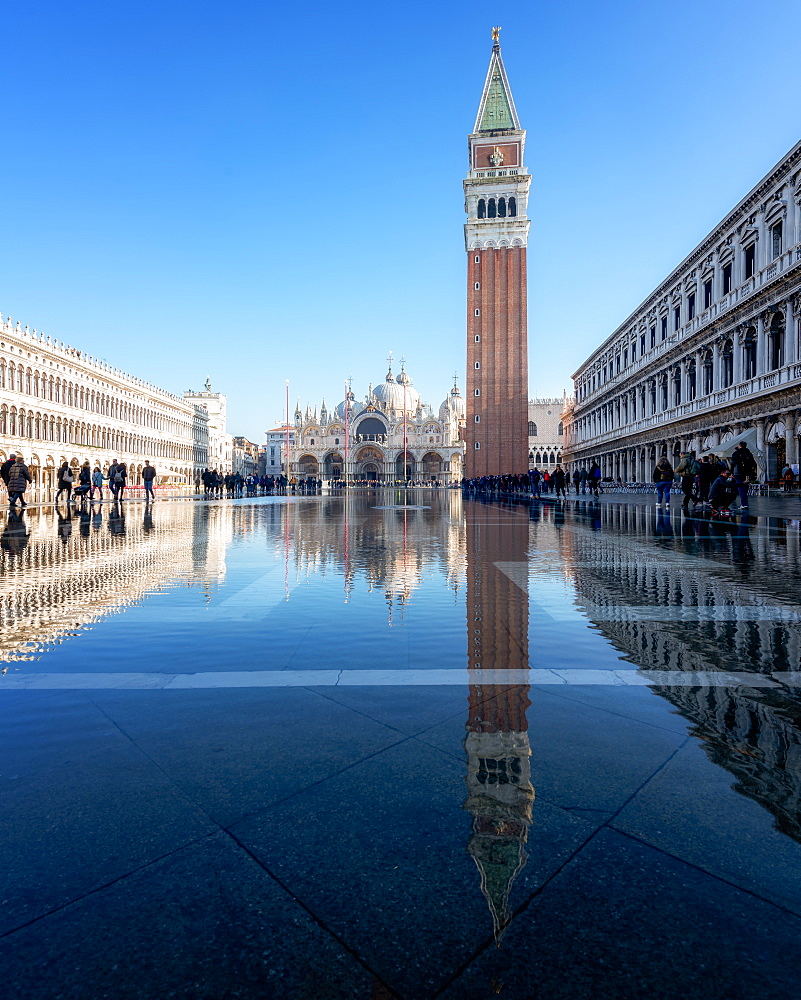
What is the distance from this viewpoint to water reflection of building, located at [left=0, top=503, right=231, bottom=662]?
4.76 m

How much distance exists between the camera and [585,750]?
252 cm

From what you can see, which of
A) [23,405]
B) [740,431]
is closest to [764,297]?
[740,431]

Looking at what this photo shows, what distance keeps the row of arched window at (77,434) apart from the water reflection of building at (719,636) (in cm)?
4881

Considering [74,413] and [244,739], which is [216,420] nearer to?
[74,413]

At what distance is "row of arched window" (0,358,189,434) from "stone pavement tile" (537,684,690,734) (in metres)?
51.4

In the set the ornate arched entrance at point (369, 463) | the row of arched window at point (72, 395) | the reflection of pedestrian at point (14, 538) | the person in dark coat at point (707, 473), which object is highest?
the row of arched window at point (72, 395)

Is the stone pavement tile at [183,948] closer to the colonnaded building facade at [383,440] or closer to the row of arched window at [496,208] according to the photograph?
the row of arched window at [496,208]

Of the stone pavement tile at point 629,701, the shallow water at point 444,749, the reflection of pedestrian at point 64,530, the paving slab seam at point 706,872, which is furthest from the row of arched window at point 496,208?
the paving slab seam at point 706,872

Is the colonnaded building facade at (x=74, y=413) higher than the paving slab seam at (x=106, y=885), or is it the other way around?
the colonnaded building facade at (x=74, y=413)

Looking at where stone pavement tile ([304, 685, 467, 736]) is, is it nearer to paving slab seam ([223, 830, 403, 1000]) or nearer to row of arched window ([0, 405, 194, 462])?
paving slab seam ([223, 830, 403, 1000])

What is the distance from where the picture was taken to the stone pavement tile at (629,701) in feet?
9.38

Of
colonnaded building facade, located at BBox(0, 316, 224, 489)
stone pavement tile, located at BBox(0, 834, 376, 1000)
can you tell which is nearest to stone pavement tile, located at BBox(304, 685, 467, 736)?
stone pavement tile, located at BBox(0, 834, 376, 1000)

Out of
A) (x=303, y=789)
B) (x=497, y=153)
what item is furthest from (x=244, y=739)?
(x=497, y=153)

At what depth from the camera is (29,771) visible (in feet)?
7.75
